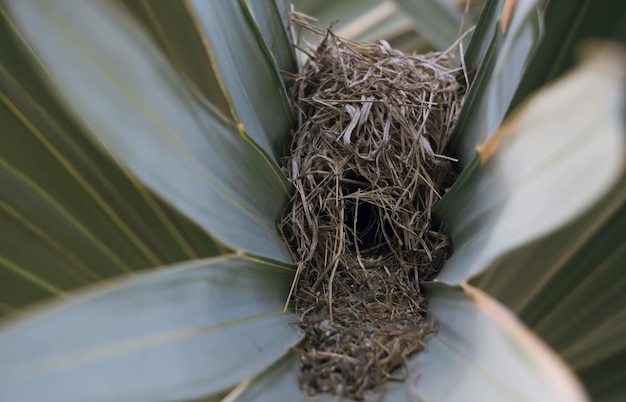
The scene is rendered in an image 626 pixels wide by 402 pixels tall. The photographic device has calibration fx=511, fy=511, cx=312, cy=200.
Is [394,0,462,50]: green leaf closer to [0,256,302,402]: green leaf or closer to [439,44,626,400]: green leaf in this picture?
[439,44,626,400]: green leaf

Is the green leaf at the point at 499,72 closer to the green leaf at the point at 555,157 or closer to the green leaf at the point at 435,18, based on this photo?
the green leaf at the point at 555,157

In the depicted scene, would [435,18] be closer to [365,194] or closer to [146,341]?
[365,194]

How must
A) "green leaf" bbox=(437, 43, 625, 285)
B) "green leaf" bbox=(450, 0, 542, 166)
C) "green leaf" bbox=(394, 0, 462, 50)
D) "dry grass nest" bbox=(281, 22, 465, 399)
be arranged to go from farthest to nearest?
"green leaf" bbox=(394, 0, 462, 50)
"dry grass nest" bbox=(281, 22, 465, 399)
"green leaf" bbox=(450, 0, 542, 166)
"green leaf" bbox=(437, 43, 625, 285)

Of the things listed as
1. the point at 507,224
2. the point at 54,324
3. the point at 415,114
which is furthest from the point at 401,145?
the point at 54,324

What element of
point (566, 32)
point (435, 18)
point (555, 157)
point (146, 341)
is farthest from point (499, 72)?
point (435, 18)

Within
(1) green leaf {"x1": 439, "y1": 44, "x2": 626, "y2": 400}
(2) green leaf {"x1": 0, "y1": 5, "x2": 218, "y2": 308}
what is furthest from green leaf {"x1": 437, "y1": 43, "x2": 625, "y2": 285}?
(2) green leaf {"x1": 0, "y1": 5, "x2": 218, "y2": 308}

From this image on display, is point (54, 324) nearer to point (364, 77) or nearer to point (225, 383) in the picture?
point (225, 383)
